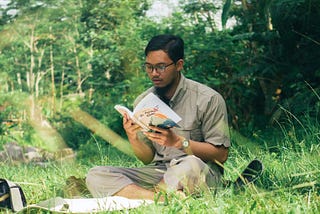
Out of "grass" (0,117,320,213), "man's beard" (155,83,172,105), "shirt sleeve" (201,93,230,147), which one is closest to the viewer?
"grass" (0,117,320,213)

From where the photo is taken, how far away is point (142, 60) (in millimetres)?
13188

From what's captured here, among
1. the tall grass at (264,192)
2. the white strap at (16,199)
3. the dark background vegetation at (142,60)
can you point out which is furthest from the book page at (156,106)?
the dark background vegetation at (142,60)

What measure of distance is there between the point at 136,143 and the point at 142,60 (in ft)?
29.0

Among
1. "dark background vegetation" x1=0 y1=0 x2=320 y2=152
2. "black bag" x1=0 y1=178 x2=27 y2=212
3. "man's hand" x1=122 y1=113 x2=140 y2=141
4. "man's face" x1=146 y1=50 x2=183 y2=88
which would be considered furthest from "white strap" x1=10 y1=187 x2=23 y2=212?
"dark background vegetation" x1=0 y1=0 x2=320 y2=152

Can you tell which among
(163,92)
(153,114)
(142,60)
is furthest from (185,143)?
(142,60)

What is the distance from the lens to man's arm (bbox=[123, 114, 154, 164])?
4.28 meters

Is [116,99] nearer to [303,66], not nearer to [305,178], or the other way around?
[303,66]

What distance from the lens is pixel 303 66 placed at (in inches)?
309

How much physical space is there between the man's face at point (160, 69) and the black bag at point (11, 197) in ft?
3.53

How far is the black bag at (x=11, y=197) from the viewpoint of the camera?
385cm

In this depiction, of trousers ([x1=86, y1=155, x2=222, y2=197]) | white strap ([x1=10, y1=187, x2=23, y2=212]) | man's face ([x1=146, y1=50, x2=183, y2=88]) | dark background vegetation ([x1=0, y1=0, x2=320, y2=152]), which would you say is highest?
man's face ([x1=146, y1=50, x2=183, y2=88])

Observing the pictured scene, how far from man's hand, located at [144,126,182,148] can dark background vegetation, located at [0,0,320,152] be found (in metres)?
1.55

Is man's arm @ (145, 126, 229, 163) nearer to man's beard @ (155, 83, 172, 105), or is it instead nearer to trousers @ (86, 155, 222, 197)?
trousers @ (86, 155, 222, 197)

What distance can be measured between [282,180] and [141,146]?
917mm
